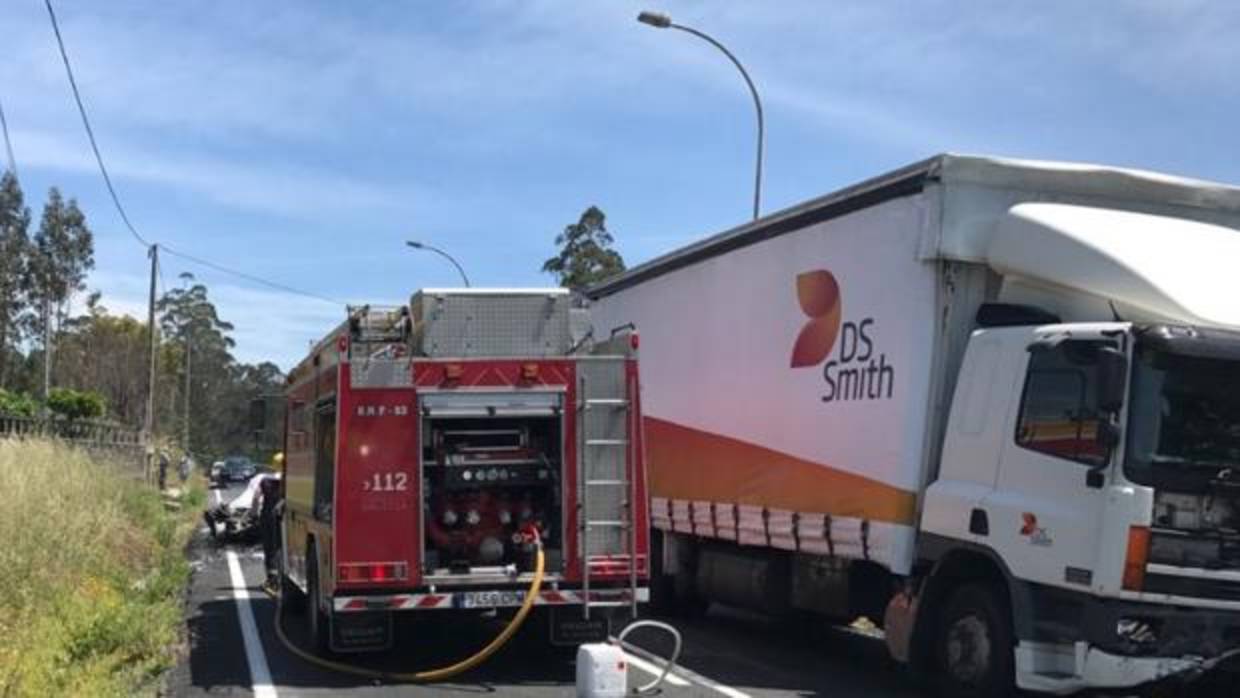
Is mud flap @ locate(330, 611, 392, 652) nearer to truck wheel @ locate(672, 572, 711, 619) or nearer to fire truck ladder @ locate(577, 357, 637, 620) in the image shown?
fire truck ladder @ locate(577, 357, 637, 620)

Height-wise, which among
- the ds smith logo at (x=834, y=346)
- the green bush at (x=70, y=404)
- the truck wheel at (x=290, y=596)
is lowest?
the truck wheel at (x=290, y=596)

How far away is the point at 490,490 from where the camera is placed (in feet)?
35.2

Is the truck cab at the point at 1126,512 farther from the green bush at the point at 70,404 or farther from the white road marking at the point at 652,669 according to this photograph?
the green bush at the point at 70,404

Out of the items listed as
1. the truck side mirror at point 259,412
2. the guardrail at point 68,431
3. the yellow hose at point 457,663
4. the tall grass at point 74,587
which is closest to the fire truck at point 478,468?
the yellow hose at point 457,663

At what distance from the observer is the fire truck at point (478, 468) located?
392 inches

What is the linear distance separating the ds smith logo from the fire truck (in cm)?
162

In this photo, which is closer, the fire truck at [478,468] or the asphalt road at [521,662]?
the asphalt road at [521,662]

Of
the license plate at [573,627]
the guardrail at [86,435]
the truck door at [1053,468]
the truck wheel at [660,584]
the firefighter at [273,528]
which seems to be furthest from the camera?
the guardrail at [86,435]

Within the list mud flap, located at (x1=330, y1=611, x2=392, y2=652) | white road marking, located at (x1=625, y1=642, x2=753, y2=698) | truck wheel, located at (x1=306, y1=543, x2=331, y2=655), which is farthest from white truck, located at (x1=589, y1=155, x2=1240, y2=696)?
truck wheel, located at (x1=306, y1=543, x2=331, y2=655)

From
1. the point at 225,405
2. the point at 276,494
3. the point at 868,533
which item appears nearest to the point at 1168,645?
the point at 868,533

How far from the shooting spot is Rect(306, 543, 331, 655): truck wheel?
11039 millimetres

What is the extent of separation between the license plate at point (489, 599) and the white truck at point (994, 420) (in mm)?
2387

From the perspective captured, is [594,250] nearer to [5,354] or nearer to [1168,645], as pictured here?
[5,354]

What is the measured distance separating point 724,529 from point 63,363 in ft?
238
